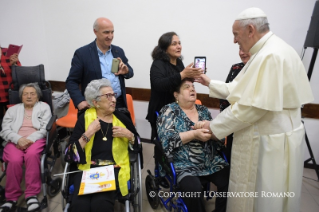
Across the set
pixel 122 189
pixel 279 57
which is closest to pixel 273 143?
pixel 279 57

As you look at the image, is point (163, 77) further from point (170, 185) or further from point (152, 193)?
point (152, 193)

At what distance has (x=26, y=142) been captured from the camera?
7.00 ft

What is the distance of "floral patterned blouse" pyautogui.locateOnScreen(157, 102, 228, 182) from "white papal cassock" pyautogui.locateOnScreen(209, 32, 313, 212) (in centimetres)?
33

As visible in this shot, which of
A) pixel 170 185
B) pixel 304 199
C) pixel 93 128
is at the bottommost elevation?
pixel 304 199

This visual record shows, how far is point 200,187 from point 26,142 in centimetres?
183

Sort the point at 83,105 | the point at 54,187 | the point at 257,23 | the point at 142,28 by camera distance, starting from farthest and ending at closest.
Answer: the point at 142,28 → the point at 54,187 → the point at 83,105 → the point at 257,23

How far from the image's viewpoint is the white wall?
8.56 ft

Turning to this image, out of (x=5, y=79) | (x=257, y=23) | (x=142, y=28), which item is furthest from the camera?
(x=142, y=28)

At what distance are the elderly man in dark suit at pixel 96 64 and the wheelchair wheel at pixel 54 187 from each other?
0.94 meters

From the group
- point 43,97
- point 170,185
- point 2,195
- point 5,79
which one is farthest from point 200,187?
point 5,79

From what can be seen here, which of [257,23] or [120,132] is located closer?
[257,23]

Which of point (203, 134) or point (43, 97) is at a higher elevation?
point (43, 97)

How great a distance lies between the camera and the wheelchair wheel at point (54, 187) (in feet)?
7.24

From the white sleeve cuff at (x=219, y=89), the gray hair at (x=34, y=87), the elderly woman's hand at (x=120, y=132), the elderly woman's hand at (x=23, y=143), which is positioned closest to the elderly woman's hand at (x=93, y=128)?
the elderly woman's hand at (x=120, y=132)
